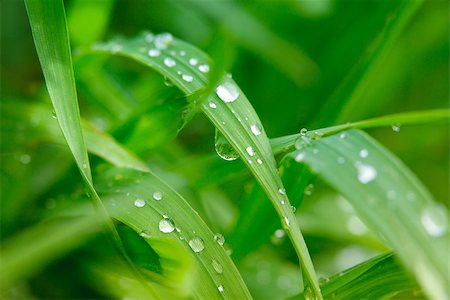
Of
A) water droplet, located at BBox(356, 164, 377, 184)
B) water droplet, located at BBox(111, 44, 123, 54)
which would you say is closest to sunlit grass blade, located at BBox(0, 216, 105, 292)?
water droplet, located at BBox(111, 44, 123, 54)

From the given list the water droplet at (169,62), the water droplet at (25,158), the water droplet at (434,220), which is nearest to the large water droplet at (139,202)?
the water droplet at (169,62)

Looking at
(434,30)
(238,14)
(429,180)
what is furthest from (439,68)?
(238,14)

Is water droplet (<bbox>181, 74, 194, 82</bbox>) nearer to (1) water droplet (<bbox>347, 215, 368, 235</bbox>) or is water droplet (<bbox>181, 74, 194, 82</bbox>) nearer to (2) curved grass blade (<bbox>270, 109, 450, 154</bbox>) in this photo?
(2) curved grass blade (<bbox>270, 109, 450, 154</bbox>)

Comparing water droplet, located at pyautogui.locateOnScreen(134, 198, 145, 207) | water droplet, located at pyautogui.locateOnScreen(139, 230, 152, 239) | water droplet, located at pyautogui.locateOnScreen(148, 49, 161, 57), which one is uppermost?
water droplet, located at pyautogui.locateOnScreen(148, 49, 161, 57)

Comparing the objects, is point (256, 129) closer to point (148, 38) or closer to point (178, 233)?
point (178, 233)

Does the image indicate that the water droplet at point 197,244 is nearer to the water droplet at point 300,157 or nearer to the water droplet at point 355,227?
the water droplet at point 300,157

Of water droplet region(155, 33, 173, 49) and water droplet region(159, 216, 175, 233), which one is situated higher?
water droplet region(155, 33, 173, 49)

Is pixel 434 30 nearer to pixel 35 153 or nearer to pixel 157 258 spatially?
pixel 35 153
